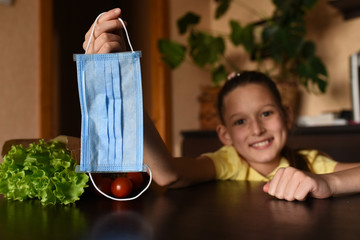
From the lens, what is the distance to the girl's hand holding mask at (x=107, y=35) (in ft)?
2.29

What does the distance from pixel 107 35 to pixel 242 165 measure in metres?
0.95

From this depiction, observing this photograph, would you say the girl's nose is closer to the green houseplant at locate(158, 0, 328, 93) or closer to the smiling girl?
the smiling girl

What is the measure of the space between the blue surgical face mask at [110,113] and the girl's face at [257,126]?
82 cm

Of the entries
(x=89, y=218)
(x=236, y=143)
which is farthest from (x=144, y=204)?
(x=236, y=143)

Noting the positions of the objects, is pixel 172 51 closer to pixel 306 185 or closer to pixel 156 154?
pixel 156 154

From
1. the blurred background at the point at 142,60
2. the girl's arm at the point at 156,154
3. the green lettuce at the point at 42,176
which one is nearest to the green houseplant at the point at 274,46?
the blurred background at the point at 142,60

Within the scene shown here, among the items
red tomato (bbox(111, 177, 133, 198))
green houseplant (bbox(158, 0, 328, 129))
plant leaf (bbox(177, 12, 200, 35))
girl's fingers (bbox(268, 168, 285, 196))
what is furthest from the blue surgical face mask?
plant leaf (bbox(177, 12, 200, 35))

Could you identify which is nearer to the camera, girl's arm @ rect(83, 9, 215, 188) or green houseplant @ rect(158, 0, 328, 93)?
girl's arm @ rect(83, 9, 215, 188)

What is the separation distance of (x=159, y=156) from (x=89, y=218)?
1.17ft

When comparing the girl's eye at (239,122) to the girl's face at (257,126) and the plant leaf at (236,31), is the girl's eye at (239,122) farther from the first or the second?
the plant leaf at (236,31)

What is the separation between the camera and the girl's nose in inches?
56.2

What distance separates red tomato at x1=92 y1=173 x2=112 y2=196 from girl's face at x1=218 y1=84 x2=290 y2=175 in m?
0.73

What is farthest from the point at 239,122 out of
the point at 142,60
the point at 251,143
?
the point at 142,60

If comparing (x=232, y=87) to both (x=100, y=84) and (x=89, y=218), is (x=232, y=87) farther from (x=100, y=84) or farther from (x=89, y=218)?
(x=89, y=218)
